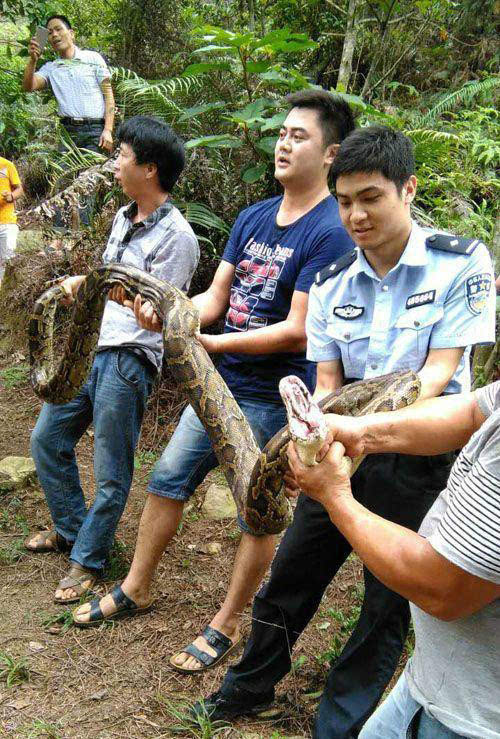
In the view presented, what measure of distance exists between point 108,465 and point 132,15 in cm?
879

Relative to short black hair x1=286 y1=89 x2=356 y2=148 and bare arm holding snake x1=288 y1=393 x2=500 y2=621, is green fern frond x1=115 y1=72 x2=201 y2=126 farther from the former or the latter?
bare arm holding snake x1=288 y1=393 x2=500 y2=621

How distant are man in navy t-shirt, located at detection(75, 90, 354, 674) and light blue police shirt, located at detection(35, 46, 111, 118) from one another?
526 cm

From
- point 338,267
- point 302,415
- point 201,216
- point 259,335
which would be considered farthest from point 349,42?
point 302,415

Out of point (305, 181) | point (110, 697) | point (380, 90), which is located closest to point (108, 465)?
point (110, 697)

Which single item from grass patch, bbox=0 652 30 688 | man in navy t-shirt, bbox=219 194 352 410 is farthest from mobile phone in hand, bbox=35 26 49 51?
grass patch, bbox=0 652 30 688

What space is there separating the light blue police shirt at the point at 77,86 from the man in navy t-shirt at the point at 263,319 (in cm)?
526

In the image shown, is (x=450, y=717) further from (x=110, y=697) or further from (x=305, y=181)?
(x=305, y=181)

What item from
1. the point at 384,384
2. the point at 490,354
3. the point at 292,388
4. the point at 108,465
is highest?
the point at 292,388

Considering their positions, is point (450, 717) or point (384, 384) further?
point (384, 384)

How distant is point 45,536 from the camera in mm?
A: 4891

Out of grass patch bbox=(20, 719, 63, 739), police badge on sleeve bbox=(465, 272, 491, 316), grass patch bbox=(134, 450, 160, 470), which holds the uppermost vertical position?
police badge on sleeve bbox=(465, 272, 491, 316)

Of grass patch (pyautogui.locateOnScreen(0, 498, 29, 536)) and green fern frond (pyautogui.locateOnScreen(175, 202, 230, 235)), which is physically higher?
green fern frond (pyautogui.locateOnScreen(175, 202, 230, 235))

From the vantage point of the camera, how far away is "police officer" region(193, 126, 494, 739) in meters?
2.77

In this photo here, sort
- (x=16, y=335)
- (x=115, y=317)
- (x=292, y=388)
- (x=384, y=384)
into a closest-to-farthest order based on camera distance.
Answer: (x=292, y=388), (x=384, y=384), (x=115, y=317), (x=16, y=335)
